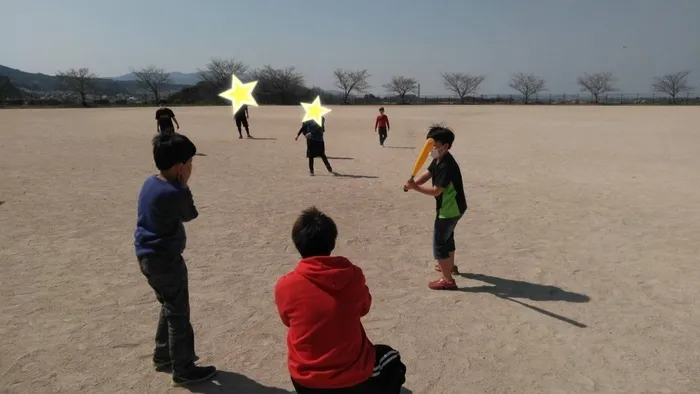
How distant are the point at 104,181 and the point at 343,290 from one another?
9.44m

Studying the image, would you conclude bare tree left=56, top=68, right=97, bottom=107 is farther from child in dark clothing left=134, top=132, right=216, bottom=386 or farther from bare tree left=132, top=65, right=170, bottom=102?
child in dark clothing left=134, top=132, right=216, bottom=386

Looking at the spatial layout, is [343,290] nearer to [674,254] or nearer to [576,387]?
[576,387]

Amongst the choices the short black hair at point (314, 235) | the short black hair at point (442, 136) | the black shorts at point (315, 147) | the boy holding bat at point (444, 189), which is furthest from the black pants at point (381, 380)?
the black shorts at point (315, 147)

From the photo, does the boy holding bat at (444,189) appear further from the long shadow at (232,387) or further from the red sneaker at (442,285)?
the long shadow at (232,387)

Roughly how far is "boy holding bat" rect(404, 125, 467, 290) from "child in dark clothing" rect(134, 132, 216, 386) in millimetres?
2228

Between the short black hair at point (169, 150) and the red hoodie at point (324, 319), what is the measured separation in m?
1.13

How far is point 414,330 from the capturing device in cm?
407

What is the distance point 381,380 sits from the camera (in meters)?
2.38

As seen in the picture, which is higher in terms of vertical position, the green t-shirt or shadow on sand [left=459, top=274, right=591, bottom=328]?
the green t-shirt

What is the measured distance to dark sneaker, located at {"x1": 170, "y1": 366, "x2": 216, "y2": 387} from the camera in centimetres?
330

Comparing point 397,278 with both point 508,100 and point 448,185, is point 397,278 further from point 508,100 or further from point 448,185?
point 508,100

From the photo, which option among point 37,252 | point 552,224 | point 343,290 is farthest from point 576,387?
point 37,252

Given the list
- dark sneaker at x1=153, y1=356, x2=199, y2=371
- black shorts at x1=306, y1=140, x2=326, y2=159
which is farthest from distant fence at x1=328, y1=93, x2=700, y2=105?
dark sneaker at x1=153, y1=356, x2=199, y2=371

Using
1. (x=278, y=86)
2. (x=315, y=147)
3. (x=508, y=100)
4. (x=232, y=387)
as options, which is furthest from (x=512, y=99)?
(x=232, y=387)
